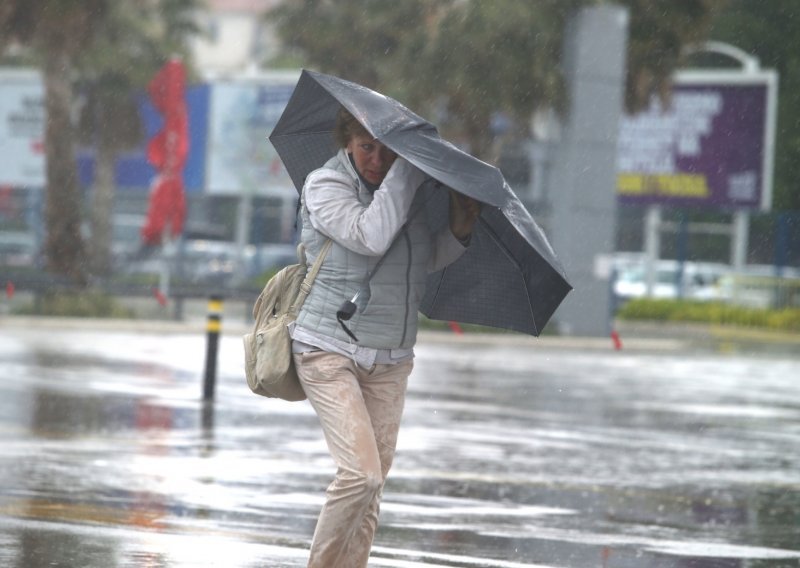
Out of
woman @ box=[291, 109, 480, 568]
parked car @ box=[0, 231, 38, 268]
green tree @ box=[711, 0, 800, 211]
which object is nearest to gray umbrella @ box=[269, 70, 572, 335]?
woman @ box=[291, 109, 480, 568]

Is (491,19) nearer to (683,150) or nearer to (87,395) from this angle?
(683,150)

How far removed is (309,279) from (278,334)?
0.23 m

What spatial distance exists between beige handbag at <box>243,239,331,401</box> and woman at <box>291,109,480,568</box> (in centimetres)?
4

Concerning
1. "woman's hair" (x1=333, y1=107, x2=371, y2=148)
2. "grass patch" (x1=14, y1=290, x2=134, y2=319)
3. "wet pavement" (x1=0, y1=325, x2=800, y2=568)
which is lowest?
"wet pavement" (x1=0, y1=325, x2=800, y2=568)

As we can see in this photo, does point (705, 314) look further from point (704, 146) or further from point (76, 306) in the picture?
point (76, 306)

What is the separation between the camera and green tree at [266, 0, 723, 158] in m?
36.7

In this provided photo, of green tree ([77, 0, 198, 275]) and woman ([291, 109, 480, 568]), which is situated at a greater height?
green tree ([77, 0, 198, 275])

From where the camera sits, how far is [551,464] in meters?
13.0

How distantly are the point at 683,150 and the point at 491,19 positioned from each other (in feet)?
29.7

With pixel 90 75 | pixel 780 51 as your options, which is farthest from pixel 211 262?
pixel 780 51

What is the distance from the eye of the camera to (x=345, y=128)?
6.61 meters

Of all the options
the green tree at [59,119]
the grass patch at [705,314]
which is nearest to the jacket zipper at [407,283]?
the green tree at [59,119]

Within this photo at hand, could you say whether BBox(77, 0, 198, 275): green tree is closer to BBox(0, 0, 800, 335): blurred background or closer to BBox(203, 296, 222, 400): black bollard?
BBox(0, 0, 800, 335): blurred background

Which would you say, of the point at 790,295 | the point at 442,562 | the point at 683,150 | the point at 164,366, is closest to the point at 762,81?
the point at 683,150
